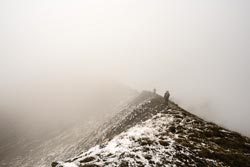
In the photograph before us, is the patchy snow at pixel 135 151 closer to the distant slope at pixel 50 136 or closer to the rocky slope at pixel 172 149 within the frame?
the rocky slope at pixel 172 149

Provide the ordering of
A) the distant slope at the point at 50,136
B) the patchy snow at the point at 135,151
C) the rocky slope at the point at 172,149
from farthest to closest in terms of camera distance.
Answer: the distant slope at the point at 50,136, the rocky slope at the point at 172,149, the patchy snow at the point at 135,151

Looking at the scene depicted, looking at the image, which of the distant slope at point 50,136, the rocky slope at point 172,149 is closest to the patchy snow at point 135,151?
the rocky slope at point 172,149

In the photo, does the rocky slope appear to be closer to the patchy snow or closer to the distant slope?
the patchy snow

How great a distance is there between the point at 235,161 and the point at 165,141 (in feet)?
19.6

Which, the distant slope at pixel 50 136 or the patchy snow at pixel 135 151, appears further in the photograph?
the distant slope at pixel 50 136

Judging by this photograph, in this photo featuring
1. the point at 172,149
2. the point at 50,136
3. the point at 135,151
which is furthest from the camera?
the point at 50,136

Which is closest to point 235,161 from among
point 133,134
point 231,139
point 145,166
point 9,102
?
point 231,139

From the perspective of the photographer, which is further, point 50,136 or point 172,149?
point 50,136

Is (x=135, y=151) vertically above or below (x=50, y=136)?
above

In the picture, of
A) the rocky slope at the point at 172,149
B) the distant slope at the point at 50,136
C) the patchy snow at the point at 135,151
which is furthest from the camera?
the distant slope at the point at 50,136

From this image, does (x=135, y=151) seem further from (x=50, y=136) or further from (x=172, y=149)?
(x=50, y=136)

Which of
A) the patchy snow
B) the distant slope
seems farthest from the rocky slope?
the distant slope

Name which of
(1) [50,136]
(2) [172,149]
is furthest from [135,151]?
(1) [50,136]

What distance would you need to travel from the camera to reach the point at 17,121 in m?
95.2
